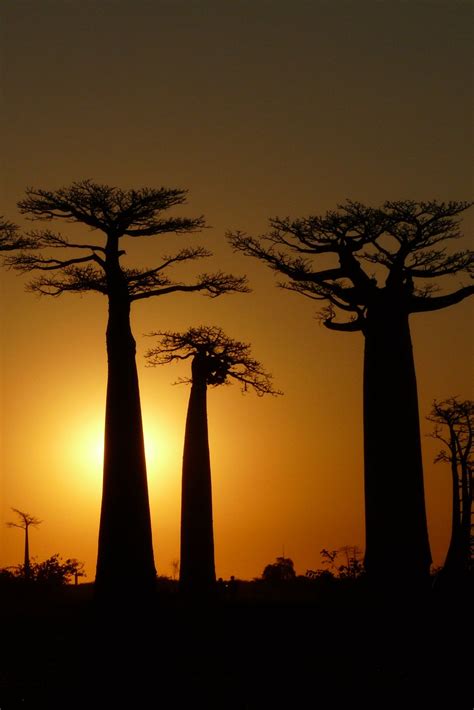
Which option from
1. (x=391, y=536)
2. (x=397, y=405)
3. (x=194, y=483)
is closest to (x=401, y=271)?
(x=397, y=405)

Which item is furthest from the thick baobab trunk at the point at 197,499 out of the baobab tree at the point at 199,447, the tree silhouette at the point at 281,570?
the tree silhouette at the point at 281,570

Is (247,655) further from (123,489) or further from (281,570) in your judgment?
(281,570)

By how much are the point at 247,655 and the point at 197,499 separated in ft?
27.0

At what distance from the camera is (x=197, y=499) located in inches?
989

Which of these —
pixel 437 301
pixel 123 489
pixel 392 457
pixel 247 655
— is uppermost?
pixel 437 301

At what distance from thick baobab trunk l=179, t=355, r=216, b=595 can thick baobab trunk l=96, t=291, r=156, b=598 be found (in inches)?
154

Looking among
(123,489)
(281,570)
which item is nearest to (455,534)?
(123,489)

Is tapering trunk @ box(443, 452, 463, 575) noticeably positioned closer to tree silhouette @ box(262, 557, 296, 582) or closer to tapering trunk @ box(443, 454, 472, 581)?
tapering trunk @ box(443, 454, 472, 581)

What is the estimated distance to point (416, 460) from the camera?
20.4m

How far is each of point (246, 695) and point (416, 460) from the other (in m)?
6.43

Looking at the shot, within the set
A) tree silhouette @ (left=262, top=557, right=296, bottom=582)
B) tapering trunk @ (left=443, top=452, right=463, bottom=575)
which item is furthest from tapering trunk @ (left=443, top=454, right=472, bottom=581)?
tree silhouette @ (left=262, top=557, right=296, bottom=582)

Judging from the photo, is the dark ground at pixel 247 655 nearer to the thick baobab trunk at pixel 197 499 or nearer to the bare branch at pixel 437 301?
the thick baobab trunk at pixel 197 499

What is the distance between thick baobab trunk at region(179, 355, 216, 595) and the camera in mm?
24766

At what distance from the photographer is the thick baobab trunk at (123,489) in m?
20.5
